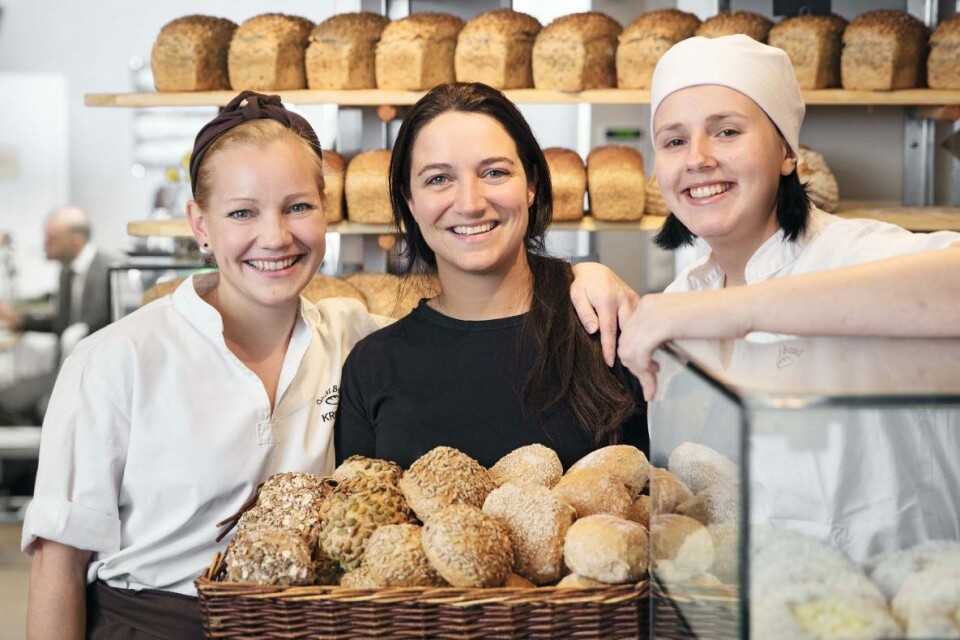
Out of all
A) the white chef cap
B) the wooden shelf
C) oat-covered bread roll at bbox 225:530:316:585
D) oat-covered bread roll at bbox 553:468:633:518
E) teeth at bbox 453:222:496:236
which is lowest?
oat-covered bread roll at bbox 225:530:316:585

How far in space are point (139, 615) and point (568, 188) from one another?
227 centimetres

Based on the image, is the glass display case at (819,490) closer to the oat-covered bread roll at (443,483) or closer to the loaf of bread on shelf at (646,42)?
the oat-covered bread roll at (443,483)

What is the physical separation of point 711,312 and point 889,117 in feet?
10.4

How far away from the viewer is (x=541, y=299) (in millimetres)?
1765

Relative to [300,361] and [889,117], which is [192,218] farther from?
[889,117]

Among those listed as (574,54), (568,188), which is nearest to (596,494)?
(568,188)

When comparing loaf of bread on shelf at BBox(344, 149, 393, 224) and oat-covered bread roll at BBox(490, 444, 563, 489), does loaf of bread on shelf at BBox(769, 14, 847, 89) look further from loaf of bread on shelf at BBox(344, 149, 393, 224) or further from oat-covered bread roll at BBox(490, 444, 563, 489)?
oat-covered bread roll at BBox(490, 444, 563, 489)

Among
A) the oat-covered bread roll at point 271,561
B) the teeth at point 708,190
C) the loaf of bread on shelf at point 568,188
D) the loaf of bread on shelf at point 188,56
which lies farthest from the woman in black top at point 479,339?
the loaf of bread on shelf at point 188,56

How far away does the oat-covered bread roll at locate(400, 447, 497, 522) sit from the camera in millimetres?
1211

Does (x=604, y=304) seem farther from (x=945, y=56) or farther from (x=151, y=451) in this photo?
(x=945, y=56)

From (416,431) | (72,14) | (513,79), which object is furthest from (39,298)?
(416,431)

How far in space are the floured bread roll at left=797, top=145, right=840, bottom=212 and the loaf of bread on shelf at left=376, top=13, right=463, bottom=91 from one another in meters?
1.30

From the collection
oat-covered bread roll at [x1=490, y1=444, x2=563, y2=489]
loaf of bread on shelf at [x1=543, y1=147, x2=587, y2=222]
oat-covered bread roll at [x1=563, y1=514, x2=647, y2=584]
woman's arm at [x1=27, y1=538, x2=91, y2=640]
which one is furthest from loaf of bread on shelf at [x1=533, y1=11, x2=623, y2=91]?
oat-covered bread roll at [x1=563, y1=514, x2=647, y2=584]

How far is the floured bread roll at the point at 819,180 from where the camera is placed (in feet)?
11.0
